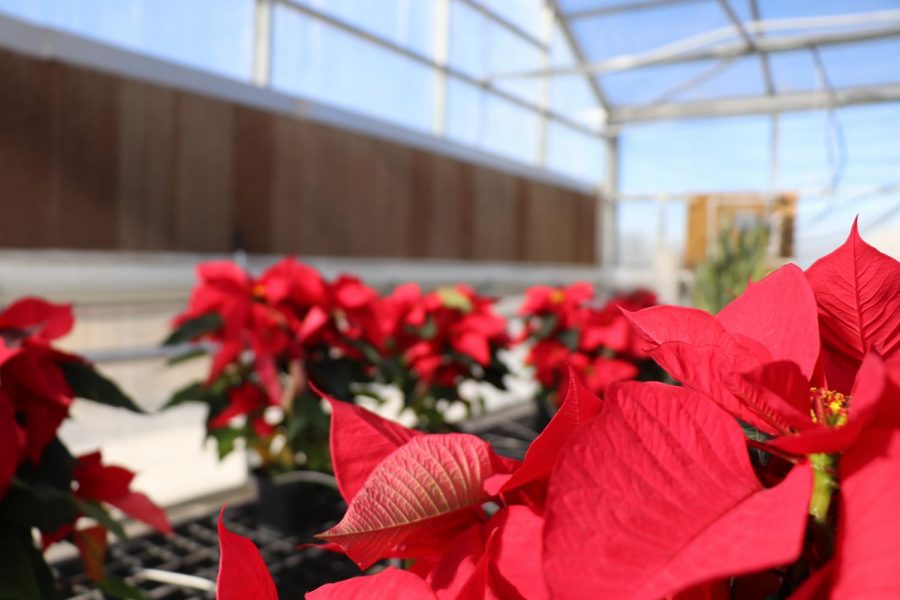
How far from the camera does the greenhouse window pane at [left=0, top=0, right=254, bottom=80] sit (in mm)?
2461

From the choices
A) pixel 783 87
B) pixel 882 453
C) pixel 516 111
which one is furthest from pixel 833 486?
pixel 783 87

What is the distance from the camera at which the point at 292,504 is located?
2.36ft

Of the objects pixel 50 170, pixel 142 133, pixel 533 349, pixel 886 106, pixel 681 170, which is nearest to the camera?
pixel 50 170

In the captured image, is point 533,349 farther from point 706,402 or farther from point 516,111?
point 516,111

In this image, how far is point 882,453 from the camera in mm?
122

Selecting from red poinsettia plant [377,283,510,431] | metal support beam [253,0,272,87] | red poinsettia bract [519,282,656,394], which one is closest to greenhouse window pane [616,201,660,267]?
metal support beam [253,0,272,87]

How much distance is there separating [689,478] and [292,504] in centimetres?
65

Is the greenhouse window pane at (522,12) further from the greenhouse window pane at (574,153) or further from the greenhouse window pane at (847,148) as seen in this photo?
the greenhouse window pane at (847,148)

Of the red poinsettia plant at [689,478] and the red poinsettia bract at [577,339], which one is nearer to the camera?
the red poinsettia plant at [689,478]

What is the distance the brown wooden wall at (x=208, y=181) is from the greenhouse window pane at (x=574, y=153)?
153 inches

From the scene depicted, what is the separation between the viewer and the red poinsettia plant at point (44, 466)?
0.36 metres

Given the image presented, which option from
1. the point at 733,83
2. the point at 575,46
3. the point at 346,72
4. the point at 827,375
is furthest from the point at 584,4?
the point at 827,375

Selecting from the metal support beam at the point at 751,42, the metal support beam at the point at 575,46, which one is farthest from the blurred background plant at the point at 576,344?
the metal support beam at the point at 575,46

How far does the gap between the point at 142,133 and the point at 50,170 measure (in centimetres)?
16
